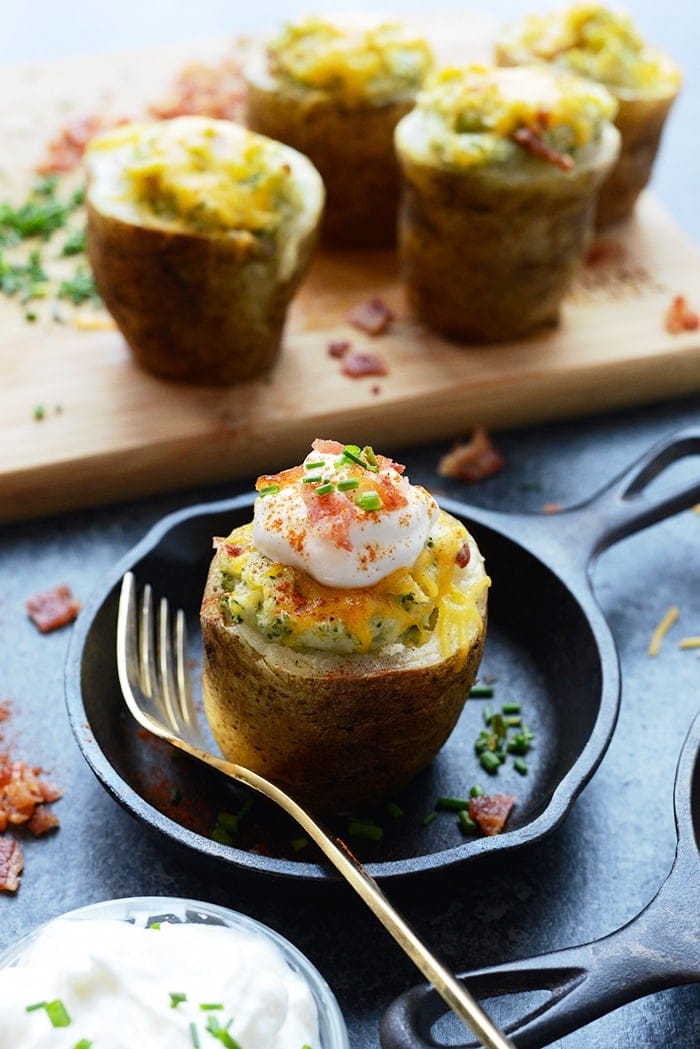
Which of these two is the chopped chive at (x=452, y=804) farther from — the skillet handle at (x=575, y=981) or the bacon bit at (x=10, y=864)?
the bacon bit at (x=10, y=864)

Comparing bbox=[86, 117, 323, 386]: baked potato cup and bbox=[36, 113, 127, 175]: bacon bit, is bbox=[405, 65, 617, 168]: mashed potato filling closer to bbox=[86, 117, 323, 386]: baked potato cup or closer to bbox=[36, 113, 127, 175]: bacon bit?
bbox=[86, 117, 323, 386]: baked potato cup

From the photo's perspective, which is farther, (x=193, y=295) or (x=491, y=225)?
(x=491, y=225)

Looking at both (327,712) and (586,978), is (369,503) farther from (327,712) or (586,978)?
(586,978)

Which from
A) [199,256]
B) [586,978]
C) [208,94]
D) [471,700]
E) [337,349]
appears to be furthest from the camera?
[208,94]

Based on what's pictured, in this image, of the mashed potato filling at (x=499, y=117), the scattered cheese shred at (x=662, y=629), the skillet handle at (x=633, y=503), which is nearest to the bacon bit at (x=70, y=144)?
the mashed potato filling at (x=499, y=117)

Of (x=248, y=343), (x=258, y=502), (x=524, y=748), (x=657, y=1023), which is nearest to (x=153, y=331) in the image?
(x=248, y=343)

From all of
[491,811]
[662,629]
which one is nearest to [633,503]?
[662,629]

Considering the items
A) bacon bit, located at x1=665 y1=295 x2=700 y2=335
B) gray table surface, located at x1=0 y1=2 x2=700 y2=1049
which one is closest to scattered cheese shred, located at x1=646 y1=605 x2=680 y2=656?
gray table surface, located at x1=0 y1=2 x2=700 y2=1049
